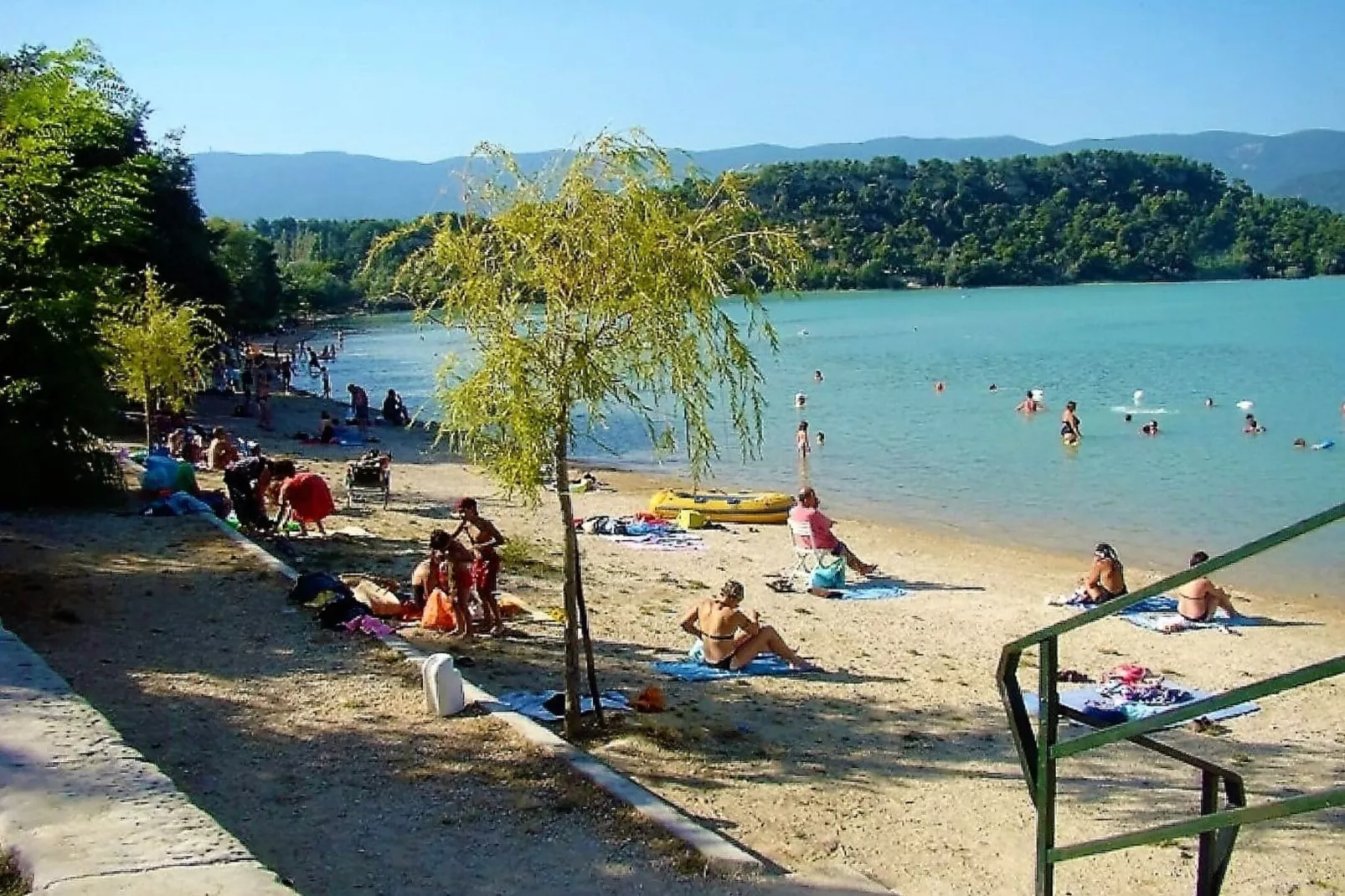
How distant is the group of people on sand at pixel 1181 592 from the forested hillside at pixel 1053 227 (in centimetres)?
12462

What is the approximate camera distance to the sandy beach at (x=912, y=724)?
6.87 meters

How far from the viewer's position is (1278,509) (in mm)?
24203

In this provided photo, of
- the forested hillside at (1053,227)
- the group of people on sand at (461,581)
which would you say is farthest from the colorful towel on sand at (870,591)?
the forested hillside at (1053,227)

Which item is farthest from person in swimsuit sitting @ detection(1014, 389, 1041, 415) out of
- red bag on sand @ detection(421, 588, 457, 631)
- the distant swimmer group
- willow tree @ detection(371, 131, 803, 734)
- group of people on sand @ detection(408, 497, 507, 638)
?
willow tree @ detection(371, 131, 803, 734)

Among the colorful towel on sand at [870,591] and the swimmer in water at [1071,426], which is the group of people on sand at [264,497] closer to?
the colorful towel on sand at [870,591]

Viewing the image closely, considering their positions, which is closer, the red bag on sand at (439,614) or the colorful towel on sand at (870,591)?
the red bag on sand at (439,614)

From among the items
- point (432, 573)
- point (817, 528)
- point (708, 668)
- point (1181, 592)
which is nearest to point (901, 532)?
point (817, 528)

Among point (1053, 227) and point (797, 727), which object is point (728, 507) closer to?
point (797, 727)

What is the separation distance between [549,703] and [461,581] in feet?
7.63

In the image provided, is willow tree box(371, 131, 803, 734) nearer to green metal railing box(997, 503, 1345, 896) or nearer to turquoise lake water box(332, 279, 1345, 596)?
turquoise lake water box(332, 279, 1345, 596)

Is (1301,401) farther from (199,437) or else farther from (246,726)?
(246,726)

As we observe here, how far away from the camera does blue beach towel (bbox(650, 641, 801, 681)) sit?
10.4m

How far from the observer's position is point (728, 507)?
20969mm

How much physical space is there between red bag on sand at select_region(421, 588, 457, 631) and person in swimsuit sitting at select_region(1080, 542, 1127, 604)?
7.69m
